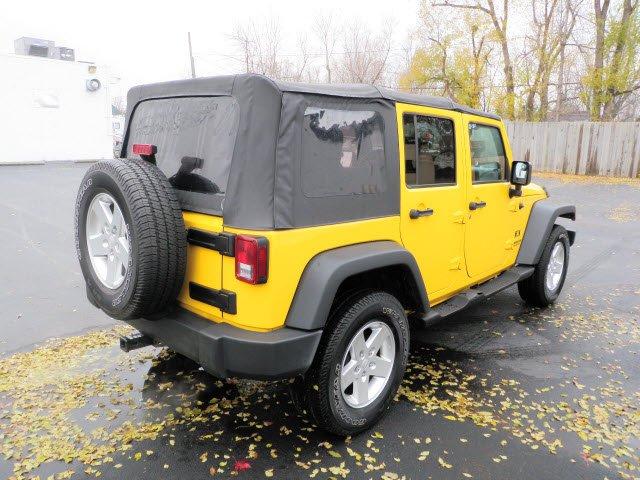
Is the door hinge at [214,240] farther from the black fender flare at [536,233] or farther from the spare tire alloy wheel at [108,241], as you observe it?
the black fender flare at [536,233]

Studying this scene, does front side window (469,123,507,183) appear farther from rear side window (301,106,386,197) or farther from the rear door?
the rear door

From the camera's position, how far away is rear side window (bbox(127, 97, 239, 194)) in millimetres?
2602

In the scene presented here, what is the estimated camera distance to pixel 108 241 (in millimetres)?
2844

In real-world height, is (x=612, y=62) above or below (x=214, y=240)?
above

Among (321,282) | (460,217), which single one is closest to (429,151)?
(460,217)

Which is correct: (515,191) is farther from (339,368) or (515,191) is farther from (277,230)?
(277,230)

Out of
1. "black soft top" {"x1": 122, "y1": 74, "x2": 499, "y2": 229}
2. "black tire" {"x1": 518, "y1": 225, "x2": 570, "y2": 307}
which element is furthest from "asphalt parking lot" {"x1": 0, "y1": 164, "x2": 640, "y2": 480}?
"black soft top" {"x1": 122, "y1": 74, "x2": 499, "y2": 229}

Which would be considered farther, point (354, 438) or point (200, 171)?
point (354, 438)

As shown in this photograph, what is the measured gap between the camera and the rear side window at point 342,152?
2.61 metres

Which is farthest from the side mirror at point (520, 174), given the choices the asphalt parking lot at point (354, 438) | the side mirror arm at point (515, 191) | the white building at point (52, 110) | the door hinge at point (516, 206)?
the white building at point (52, 110)

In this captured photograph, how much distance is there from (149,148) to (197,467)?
186cm

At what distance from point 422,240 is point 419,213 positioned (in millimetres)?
208

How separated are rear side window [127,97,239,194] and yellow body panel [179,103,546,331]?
228mm

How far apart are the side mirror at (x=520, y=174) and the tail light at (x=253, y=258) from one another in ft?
9.67
